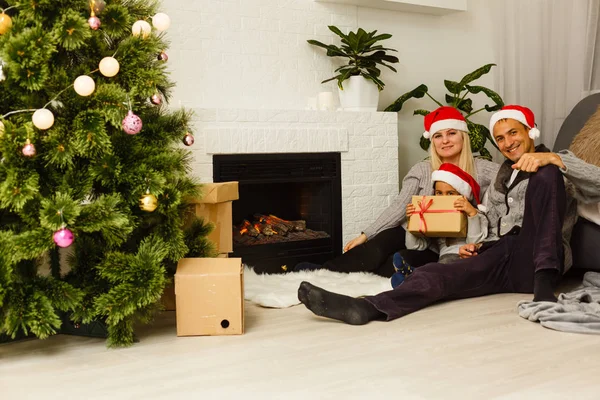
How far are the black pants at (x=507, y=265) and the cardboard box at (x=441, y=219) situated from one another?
21 cm

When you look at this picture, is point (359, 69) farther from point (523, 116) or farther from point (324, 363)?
point (324, 363)

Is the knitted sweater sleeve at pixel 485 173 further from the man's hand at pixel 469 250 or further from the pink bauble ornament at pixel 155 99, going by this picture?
the pink bauble ornament at pixel 155 99

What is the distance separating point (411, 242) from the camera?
349 cm

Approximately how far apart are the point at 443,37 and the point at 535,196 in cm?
217

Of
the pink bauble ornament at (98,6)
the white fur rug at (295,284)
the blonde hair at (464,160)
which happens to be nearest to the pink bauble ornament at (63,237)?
the pink bauble ornament at (98,6)

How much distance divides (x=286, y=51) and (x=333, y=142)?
61 centimetres

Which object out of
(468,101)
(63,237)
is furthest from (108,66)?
(468,101)

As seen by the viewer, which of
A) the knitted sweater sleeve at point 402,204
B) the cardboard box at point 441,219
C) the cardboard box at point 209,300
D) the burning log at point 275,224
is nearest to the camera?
the cardboard box at point 209,300

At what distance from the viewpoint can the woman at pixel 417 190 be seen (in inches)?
140

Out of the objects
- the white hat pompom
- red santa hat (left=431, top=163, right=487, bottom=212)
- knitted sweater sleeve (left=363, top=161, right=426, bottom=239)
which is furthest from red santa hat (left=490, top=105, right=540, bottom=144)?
knitted sweater sleeve (left=363, top=161, right=426, bottom=239)

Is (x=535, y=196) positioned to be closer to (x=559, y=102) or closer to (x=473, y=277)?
(x=473, y=277)

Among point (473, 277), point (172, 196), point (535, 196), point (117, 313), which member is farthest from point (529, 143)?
point (117, 313)

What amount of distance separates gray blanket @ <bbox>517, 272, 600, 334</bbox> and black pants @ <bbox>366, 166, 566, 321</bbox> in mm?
141

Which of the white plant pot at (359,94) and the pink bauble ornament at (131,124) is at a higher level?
the white plant pot at (359,94)
